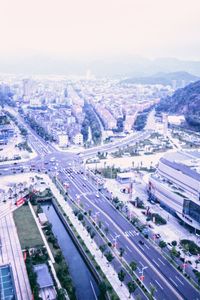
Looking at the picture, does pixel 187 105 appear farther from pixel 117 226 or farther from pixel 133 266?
pixel 133 266

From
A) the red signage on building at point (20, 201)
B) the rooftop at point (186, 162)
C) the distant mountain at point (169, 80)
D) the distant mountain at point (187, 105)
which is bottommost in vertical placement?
the red signage on building at point (20, 201)

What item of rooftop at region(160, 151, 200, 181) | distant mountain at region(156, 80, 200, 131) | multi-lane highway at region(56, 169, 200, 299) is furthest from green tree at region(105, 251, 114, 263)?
distant mountain at region(156, 80, 200, 131)

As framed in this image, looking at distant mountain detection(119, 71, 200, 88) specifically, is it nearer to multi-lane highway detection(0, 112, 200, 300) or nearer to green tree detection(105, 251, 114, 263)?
multi-lane highway detection(0, 112, 200, 300)

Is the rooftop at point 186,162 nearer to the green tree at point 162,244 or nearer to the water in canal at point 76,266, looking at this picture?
the green tree at point 162,244

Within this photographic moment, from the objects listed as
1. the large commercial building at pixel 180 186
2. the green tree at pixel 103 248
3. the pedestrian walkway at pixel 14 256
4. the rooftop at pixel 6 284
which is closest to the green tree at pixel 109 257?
the green tree at pixel 103 248

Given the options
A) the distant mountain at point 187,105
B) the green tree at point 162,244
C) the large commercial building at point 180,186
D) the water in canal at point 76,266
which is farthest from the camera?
the distant mountain at point 187,105

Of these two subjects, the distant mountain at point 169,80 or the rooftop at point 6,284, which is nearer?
the rooftop at point 6,284

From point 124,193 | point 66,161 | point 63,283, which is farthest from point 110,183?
point 63,283

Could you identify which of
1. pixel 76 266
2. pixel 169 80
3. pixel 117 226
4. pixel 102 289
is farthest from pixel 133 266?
pixel 169 80
